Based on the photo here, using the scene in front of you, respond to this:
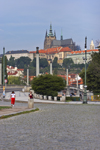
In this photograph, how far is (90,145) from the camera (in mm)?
8336

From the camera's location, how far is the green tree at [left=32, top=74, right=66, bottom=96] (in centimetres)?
5125

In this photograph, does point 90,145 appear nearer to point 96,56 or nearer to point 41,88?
point 41,88

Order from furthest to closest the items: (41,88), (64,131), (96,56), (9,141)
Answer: (96,56) → (41,88) → (64,131) → (9,141)

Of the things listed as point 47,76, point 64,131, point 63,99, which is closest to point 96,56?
point 47,76

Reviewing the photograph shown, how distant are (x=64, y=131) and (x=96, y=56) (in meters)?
53.3

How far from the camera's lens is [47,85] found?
51.2 meters

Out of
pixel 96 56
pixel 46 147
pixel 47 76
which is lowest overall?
pixel 46 147

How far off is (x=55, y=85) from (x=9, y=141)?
1687 inches

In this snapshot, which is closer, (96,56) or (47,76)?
(47,76)

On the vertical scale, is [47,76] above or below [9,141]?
above

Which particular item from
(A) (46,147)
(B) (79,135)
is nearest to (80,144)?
(A) (46,147)

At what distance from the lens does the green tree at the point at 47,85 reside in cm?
5125

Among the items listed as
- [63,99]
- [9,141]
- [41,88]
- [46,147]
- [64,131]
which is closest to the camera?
[46,147]

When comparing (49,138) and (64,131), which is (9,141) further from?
(64,131)
